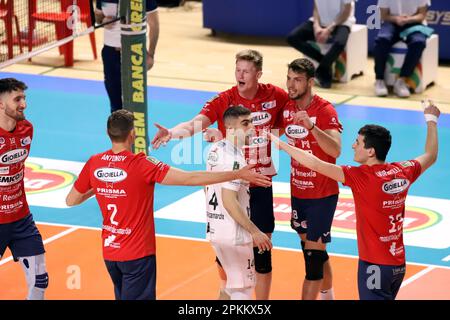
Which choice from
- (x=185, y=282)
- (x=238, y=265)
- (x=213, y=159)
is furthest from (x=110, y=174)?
(x=185, y=282)

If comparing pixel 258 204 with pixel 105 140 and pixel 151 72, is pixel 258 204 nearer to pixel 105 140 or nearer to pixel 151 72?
pixel 105 140

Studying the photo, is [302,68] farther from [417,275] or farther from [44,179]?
[44,179]

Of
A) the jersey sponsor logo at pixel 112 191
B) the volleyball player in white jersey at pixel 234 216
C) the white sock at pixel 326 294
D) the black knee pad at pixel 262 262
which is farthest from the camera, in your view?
the white sock at pixel 326 294

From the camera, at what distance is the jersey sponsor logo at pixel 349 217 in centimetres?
1358

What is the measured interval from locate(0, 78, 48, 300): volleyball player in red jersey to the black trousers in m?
10.2

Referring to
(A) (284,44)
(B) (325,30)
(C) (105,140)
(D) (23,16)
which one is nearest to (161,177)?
(C) (105,140)

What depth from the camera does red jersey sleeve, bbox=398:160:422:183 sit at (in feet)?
30.9

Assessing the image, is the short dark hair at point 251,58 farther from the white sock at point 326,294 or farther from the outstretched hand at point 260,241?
the white sock at point 326,294

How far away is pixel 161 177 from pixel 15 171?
1775 millimetres

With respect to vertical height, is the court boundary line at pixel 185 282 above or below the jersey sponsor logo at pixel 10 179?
below

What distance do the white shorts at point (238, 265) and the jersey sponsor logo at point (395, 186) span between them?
4.61 ft

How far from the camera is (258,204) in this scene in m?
10.7

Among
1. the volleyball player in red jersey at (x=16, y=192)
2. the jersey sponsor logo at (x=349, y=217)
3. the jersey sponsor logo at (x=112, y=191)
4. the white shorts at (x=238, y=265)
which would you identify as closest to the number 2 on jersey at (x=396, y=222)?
the white shorts at (x=238, y=265)

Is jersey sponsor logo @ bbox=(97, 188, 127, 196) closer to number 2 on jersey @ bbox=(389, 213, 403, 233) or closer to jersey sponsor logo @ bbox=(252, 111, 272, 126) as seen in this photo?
jersey sponsor logo @ bbox=(252, 111, 272, 126)
